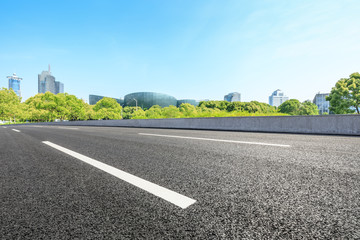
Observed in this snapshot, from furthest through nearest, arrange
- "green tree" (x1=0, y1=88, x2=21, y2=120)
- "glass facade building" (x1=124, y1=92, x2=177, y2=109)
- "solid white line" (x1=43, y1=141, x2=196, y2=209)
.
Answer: "glass facade building" (x1=124, y1=92, x2=177, y2=109) → "green tree" (x1=0, y1=88, x2=21, y2=120) → "solid white line" (x1=43, y1=141, x2=196, y2=209)

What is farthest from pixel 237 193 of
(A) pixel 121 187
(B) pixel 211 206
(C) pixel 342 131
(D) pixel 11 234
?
(C) pixel 342 131

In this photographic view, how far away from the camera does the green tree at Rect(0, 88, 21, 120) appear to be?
59.4 metres

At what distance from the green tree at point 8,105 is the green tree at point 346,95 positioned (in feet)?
286

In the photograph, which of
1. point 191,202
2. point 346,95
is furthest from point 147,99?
point 191,202

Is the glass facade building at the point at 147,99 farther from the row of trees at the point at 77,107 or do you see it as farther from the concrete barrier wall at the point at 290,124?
the concrete barrier wall at the point at 290,124

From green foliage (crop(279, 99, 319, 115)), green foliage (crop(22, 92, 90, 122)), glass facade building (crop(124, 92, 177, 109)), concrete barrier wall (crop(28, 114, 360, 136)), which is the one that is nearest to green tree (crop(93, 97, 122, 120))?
green foliage (crop(22, 92, 90, 122))

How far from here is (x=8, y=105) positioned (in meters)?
60.4

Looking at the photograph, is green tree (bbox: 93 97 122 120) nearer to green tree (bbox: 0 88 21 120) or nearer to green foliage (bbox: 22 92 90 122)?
green foliage (bbox: 22 92 90 122)

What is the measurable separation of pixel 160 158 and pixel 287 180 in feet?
6.90

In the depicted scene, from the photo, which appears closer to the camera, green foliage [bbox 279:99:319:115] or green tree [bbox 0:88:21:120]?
green tree [bbox 0:88:21:120]

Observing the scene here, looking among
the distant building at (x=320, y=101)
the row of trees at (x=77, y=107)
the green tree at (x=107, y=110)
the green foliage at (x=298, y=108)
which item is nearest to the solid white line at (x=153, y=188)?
the row of trees at (x=77, y=107)

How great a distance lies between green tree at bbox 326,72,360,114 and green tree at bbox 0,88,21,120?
286 ft

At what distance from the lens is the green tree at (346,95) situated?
118ft

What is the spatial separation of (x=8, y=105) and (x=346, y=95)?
89995 millimetres
